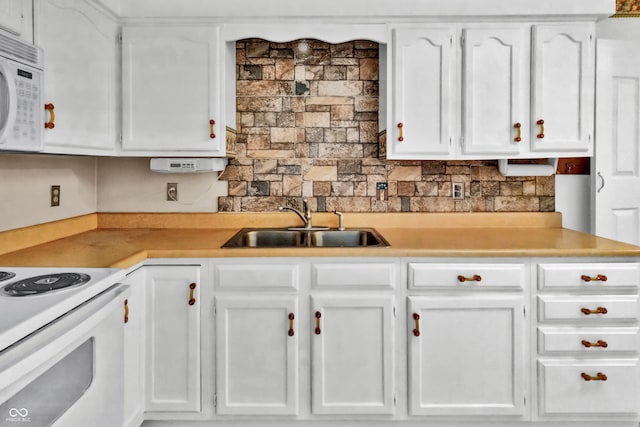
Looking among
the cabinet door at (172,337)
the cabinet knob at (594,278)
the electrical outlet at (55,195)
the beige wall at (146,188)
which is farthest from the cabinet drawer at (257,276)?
the cabinet knob at (594,278)

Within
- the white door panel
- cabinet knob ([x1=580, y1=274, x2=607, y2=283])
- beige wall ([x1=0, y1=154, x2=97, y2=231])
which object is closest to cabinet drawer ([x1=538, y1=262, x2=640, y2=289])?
cabinet knob ([x1=580, y1=274, x2=607, y2=283])

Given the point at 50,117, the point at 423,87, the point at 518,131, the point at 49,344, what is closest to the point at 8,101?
the point at 50,117

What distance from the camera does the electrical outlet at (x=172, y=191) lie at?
278 centimetres

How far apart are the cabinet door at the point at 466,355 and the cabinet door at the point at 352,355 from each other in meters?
0.12

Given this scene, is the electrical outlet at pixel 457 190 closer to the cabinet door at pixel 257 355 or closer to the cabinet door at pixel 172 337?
the cabinet door at pixel 257 355

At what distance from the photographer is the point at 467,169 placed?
2762 millimetres

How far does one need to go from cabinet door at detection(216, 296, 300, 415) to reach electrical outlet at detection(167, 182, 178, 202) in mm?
939

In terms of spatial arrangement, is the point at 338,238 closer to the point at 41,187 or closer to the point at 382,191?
the point at 382,191

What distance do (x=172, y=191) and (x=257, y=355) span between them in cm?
120

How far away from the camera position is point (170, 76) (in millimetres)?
2387

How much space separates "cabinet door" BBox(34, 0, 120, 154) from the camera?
1813 millimetres

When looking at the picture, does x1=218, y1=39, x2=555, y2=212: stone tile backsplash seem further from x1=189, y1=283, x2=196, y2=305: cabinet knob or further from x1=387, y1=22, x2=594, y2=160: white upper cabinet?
x1=189, y1=283, x2=196, y2=305: cabinet knob

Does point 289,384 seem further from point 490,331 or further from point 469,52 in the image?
point 469,52

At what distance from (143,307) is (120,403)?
0.62 metres
